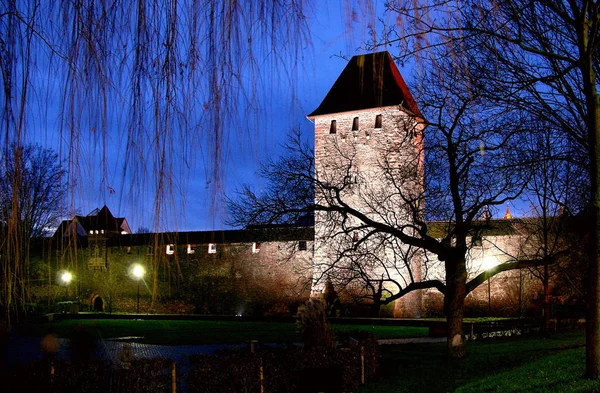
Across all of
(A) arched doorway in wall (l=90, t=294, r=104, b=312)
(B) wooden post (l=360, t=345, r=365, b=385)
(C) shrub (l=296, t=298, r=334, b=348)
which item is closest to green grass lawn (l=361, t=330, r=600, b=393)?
(B) wooden post (l=360, t=345, r=365, b=385)

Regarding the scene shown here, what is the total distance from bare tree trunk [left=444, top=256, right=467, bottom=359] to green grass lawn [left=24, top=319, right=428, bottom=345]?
530 cm

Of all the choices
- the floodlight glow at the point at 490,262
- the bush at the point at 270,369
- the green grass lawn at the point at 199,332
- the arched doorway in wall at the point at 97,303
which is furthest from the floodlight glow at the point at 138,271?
the bush at the point at 270,369

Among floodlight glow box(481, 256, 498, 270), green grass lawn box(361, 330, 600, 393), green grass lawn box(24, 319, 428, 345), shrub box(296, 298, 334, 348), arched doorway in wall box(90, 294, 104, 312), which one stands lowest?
arched doorway in wall box(90, 294, 104, 312)

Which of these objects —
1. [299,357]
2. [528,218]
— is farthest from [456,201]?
[528,218]

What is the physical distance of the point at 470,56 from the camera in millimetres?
9820

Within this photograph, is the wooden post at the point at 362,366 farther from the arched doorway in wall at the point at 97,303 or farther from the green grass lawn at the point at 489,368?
the arched doorway in wall at the point at 97,303

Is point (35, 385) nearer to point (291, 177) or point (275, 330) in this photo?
point (291, 177)

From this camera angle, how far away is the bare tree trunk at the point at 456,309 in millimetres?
13242

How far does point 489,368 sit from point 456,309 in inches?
73.3

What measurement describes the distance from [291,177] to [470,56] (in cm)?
620

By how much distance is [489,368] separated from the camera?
38.0 feet

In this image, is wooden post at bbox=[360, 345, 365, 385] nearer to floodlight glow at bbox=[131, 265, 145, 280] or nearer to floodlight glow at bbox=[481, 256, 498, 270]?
floodlight glow at bbox=[481, 256, 498, 270]

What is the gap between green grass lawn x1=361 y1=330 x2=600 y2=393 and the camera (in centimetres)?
794

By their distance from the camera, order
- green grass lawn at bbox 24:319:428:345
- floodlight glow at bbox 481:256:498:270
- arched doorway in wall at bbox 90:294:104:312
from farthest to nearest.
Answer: arched doorway in wall at bbox 90:294:104:312
floodlight glow at bbox 481:256:498:270
green grass lawn at bbox 24:319:428:345
